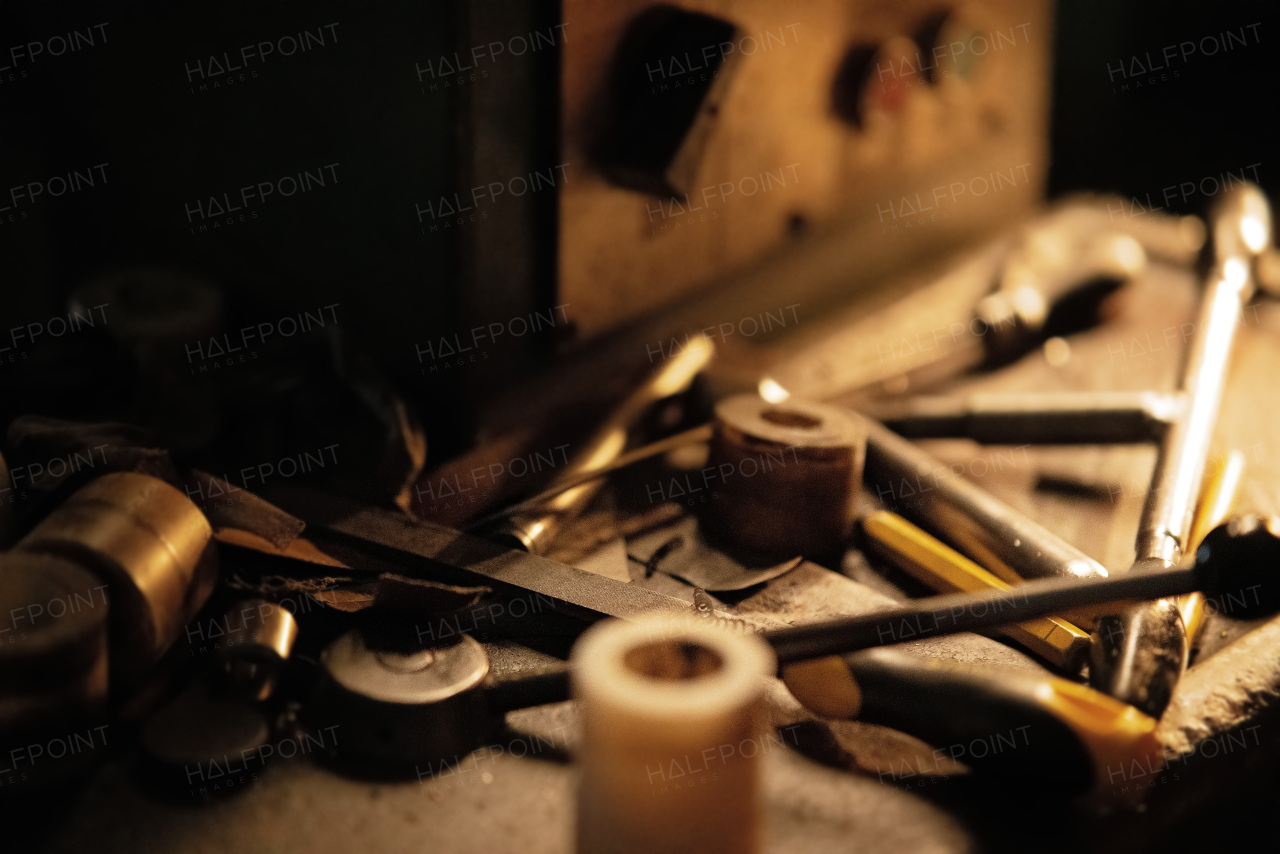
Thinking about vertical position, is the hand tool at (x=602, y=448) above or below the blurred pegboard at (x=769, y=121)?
below

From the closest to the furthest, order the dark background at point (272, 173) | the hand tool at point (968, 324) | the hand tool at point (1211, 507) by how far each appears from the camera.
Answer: the hand tool at point (1211, 507) < the dark background at point (272, 173) < the hand tool at point (968, 324)

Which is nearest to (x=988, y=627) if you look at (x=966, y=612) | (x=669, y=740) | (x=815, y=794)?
(x=966, y=612)

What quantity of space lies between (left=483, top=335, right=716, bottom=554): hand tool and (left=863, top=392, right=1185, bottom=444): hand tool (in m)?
0.16

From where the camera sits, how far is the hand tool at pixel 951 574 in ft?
1.95

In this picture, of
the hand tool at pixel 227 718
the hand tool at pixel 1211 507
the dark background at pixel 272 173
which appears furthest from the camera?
the dark background at pixel 272 173

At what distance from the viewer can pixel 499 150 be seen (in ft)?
2.43

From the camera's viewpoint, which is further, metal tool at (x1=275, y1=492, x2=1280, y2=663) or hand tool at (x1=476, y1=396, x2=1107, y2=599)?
hand tool at (x1=476, y1=396, x2=1107, y2=599)

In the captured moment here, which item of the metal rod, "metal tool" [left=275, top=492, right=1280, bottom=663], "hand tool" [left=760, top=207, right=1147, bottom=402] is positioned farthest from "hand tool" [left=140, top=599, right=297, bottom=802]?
"hand tool" [left=760, top=207, right=1147, bottom=402]

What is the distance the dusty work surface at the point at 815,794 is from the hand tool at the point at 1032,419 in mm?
202

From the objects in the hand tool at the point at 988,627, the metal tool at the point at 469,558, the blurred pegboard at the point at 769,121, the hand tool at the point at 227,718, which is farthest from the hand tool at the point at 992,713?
the blurred pegboard at the point at 769,121

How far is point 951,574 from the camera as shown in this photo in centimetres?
67

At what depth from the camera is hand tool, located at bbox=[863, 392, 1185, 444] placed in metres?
0.84

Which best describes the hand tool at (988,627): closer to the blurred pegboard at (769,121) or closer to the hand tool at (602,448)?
the hand tool at (602,448)

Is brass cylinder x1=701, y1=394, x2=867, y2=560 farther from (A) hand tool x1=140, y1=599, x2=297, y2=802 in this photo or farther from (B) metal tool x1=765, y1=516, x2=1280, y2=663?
(A) hand tool x1=140, y1=599, x2=297, y2=802
